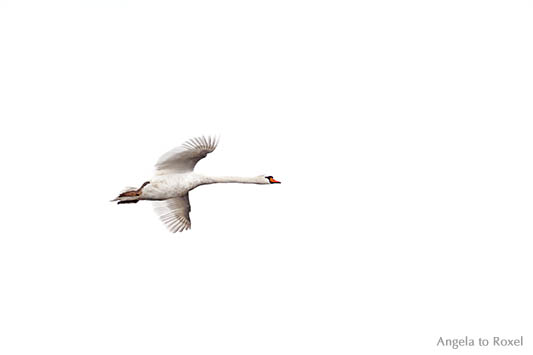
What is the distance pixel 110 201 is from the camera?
19.3 m

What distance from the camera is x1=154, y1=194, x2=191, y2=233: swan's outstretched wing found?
2159cm

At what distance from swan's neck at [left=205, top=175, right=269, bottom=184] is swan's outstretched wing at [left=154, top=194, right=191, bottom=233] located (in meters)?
1.82

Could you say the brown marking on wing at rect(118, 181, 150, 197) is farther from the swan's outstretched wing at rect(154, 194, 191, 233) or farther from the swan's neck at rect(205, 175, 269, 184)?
the swan's outstretched wing at rect(154, 194, 191, 233)

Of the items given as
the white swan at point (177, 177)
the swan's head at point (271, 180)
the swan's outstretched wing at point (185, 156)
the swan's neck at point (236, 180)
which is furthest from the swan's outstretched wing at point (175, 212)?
the swan's head at point (271, 180)

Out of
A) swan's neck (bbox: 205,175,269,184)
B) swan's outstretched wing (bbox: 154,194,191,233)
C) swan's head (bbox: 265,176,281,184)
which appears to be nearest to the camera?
swan's neck (bbox: 205,175,269,184)

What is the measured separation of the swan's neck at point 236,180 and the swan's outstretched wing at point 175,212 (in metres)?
1.82

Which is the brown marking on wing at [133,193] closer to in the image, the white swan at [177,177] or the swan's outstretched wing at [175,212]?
the white swan at [177,177]

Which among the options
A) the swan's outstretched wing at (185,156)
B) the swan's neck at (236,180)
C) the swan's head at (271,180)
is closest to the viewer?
the swan's outstretched wing at (185,156)

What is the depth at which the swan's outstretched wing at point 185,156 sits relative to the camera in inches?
752

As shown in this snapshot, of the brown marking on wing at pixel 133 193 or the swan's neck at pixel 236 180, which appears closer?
the brown marking on wing at pixel 133 193

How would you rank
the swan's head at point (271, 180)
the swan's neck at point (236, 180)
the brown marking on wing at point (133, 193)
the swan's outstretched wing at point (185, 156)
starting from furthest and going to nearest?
the swan's head at point (271, 180) < the swan's neck at point (236, 180) < the brown marking on wing at point (133, 193) < the swan's outstretched wing at point (185, 156)

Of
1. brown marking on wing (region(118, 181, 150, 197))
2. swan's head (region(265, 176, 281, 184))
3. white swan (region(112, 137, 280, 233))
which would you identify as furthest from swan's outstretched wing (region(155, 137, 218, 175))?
swan's head (region(265, 176, 281, 184))

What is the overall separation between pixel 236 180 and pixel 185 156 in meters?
1.65

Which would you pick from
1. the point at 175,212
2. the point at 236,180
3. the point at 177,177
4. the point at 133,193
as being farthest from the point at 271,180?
the point at 133,193
